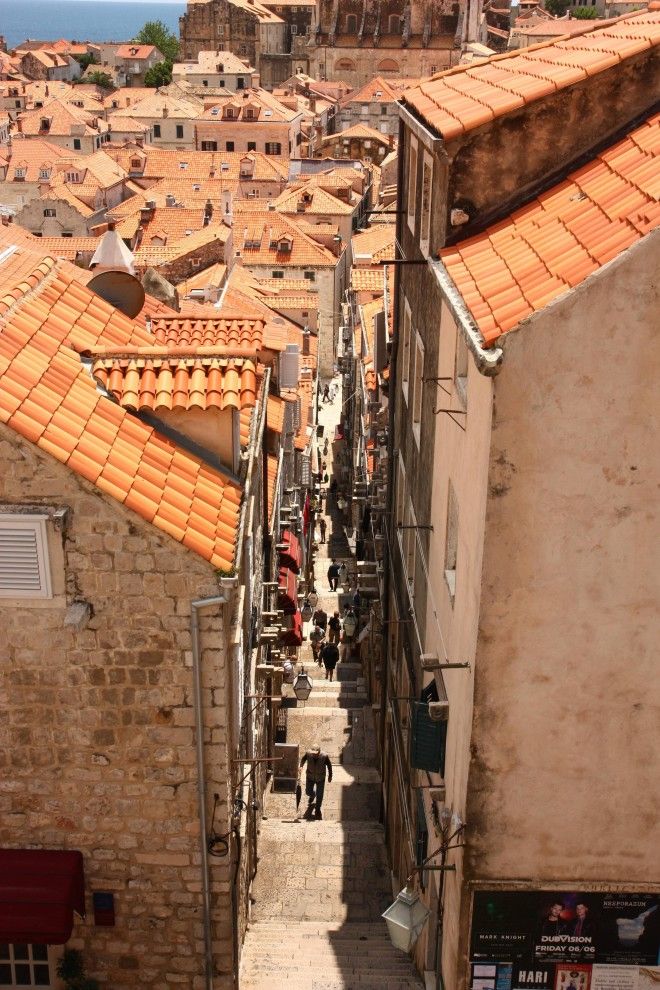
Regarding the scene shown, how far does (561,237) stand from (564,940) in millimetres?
5877

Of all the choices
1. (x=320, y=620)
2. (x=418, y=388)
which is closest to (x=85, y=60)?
(x=320, y=620)

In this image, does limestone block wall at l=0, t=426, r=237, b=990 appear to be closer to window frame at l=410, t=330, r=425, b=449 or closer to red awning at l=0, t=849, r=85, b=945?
red awning at l=0, t=849, r=85, b=945

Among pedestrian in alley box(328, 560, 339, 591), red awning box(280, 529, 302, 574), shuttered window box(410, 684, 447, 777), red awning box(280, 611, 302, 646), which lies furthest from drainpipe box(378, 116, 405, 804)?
pedestrian in alley box(328, 560, 339, 591)

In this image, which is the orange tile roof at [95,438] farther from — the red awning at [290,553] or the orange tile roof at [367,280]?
the orange tile roof at [367,280]

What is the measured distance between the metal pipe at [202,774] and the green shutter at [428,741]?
2.05 m

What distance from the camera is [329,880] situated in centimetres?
1602

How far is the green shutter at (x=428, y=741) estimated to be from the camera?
10.8 meters

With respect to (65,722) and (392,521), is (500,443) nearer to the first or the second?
(65,722)

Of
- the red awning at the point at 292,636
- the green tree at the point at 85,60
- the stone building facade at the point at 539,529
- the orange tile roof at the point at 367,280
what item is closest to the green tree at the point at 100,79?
the green tree at the point at 85,60

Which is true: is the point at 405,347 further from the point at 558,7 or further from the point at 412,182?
the point at 558,7

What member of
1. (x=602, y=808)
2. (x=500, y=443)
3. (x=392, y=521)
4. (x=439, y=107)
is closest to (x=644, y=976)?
(x=602, y=808)

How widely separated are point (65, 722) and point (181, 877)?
75.0 inches

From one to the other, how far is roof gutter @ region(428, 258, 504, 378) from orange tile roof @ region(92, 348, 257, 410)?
2.22 m

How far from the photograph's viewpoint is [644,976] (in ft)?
33.2
